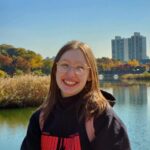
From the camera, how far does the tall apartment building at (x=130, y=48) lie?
122625 millimetres

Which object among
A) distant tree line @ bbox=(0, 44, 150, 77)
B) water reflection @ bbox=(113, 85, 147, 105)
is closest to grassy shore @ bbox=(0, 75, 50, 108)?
water reflection @ bbox=(113, 85, 147, 105)

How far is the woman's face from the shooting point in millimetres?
1836

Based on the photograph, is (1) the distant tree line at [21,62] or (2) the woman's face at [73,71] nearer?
(2) the woman's face at [73,71]

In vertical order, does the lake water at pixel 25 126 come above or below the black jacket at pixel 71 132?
below

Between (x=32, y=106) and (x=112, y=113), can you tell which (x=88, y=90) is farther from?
(x=32, y=106)

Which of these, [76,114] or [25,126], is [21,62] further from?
[76,114]

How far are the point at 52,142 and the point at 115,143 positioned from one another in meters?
0.28

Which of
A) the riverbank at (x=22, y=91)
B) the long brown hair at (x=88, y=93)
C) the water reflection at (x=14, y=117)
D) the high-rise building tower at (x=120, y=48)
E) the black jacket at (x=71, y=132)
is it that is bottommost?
the water reflection at (x=14, y=117)

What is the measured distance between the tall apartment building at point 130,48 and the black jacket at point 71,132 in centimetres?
12077

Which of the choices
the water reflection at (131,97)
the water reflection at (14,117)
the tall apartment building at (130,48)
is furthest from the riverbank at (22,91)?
the tall apartment building at (130,48)

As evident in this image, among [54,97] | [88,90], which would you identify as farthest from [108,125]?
[54,97]

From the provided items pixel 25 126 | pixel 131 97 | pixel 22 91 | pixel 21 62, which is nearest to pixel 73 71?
pixel 25 126

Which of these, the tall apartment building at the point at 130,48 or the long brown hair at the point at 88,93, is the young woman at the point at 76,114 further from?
the tall apartment building at the point at 130,48

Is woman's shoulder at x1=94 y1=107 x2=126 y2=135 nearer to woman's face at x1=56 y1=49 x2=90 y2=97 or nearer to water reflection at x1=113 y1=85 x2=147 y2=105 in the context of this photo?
woman's face at x1=56 y1=49 x2=90 y2=97
